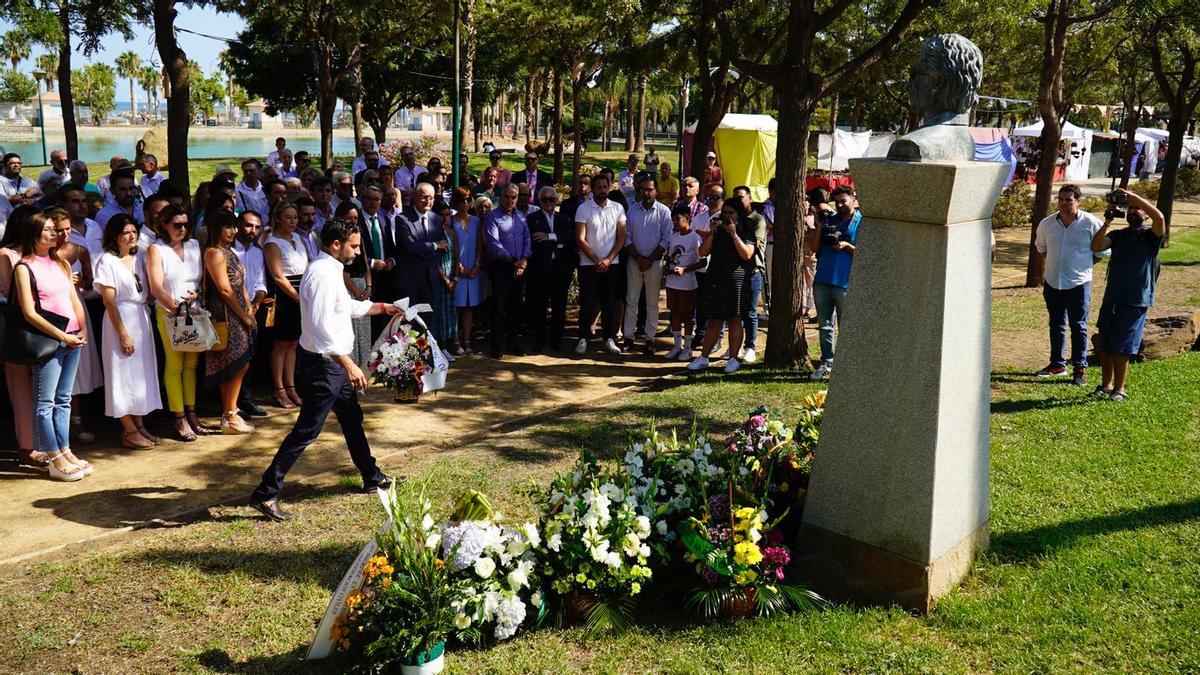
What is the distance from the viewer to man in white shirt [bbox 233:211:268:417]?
8250mm

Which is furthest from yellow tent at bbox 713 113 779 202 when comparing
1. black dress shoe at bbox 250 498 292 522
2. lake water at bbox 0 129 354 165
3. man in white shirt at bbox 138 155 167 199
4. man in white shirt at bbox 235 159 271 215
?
lake water at bbox 0 129 354 165

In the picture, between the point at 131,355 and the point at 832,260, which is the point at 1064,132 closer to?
the point at 832,260

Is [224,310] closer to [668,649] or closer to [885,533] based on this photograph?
[668,649]

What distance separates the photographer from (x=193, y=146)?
61062 mm

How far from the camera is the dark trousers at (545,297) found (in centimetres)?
1131

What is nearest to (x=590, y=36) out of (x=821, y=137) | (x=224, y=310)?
(x=821, y=137)

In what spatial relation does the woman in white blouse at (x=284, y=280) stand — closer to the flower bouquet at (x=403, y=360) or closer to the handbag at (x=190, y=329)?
the handbag at (x=190, y=329)

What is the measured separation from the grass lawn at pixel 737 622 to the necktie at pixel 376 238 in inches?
135

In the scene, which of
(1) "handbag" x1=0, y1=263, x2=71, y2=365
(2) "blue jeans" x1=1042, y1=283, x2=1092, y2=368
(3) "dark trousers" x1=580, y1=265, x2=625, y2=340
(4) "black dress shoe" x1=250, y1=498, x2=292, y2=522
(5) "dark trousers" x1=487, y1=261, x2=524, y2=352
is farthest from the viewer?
(3) "dark trousers" x1=580, y1=265, x2=625, y2=340

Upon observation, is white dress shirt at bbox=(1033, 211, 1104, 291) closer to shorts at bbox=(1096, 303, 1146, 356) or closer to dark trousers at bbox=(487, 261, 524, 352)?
shorts at bbox=(1096, 303, 1146, 356)

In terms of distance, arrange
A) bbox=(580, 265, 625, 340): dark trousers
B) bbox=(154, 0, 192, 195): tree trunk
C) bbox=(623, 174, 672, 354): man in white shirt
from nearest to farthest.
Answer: bbox=(623, 174, 672, 354): man in white shirt < bbox=(580, 265, 625, 340): dark trousers < bbox=(154, 0, 192, 195): tree trunk

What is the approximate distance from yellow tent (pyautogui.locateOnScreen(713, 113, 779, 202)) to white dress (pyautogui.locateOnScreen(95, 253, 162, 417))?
66.1 ft

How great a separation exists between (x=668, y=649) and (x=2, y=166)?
1201 cm

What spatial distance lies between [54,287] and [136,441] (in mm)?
1472
